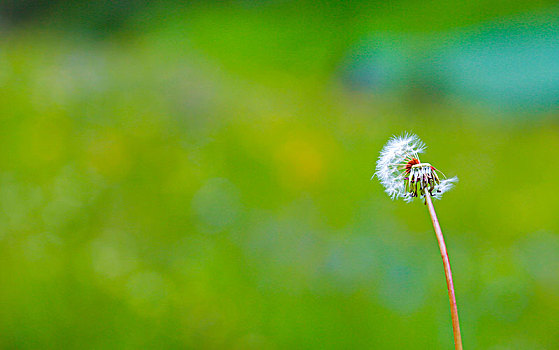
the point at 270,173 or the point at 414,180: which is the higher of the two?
the point at 270,173

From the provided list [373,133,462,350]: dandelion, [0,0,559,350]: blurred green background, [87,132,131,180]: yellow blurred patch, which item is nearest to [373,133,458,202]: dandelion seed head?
[373,133,462,350]: dandelion

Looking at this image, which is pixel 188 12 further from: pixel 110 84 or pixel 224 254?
pixel 224 254

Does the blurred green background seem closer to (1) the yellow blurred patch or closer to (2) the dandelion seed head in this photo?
(1) the yellow blurred patch

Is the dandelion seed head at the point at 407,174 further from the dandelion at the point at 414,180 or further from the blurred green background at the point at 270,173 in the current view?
the blurred green background at the point at 270,173

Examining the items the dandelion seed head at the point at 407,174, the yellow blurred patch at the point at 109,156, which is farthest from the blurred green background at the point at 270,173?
the dandelion seed head at the point at 407,174

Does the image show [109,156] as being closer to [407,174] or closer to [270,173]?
[270,173]

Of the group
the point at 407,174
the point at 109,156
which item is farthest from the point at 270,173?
the point at 407,174
